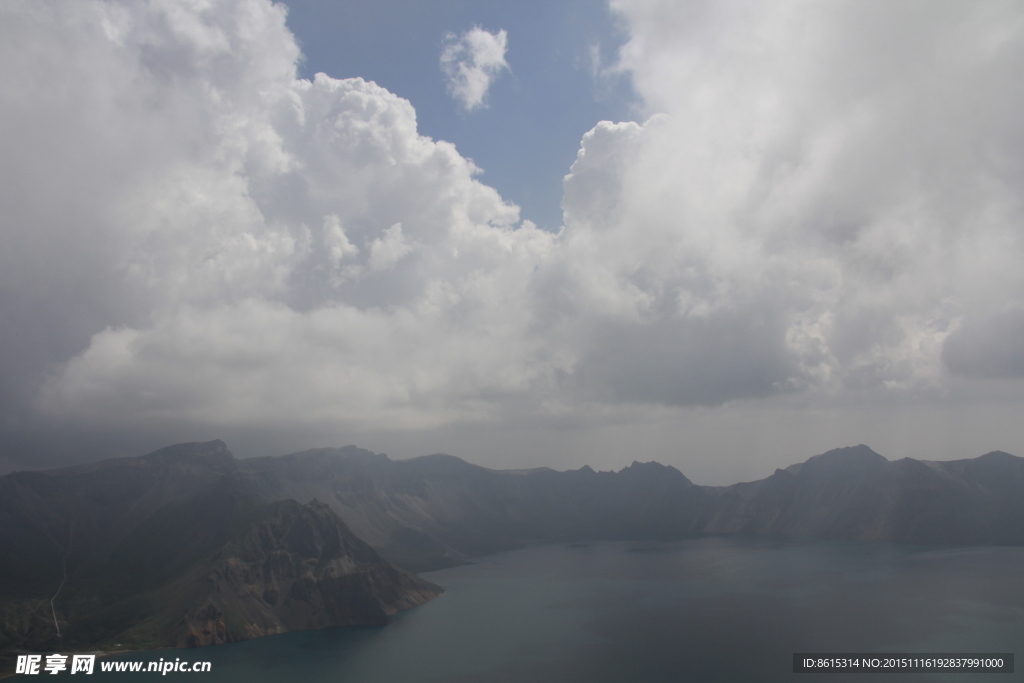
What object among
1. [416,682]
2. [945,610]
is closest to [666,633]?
[416,682]

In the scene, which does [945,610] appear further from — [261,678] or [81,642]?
[81,642]

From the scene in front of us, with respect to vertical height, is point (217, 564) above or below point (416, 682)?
above

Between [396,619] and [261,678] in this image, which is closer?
[261,678]

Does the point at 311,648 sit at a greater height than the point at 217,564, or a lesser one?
lesser

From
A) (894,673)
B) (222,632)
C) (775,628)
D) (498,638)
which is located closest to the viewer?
(894,673)

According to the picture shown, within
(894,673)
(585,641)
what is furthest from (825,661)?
(585,641)

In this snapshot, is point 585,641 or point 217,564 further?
point 217,564

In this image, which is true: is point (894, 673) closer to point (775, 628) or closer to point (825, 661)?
point (825, 661)

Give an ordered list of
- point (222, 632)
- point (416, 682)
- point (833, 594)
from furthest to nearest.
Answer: point (833, 594) → point (222, 632) → point (416, 682)

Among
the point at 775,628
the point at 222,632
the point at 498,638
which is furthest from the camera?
the point at 222,632
